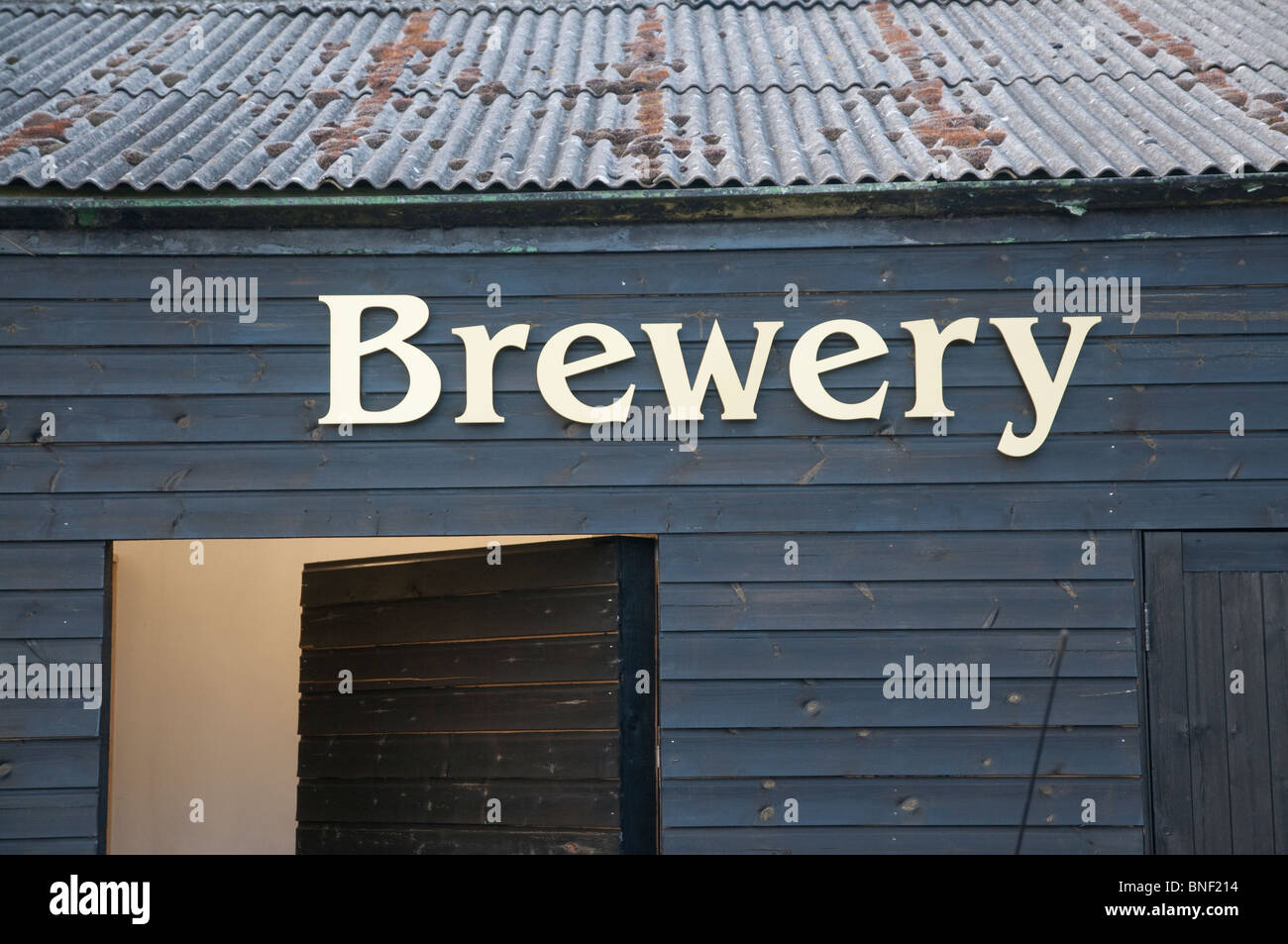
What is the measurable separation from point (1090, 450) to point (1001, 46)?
9.76ft

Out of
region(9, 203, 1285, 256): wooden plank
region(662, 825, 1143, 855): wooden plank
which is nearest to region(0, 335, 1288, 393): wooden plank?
region(9, 203, 1285, 256): wooden plank

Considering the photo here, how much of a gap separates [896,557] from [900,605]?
0.21 metres

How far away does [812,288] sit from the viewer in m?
5.71

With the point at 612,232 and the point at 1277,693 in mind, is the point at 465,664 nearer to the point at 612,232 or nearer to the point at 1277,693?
the point at 612,232

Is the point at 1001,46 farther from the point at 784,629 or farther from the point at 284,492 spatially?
the point at 284,492

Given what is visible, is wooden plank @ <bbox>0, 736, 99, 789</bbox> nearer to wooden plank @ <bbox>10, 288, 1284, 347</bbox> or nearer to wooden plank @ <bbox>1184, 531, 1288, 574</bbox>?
wooden plank @ <bbox>10, 288, 1284, 347</bbox>

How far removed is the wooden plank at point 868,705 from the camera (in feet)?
18.0

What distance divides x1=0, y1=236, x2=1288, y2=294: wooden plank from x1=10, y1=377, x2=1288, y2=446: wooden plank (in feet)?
1.59

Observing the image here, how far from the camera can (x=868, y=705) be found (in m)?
5.49

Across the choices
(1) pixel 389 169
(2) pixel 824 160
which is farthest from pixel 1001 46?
(1) pixel 389 169

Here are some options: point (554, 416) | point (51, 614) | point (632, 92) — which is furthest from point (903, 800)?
point (632, 92)

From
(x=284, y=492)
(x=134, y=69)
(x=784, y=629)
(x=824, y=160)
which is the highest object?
(x=134, y=69)
